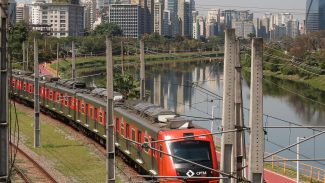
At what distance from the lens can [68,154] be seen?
1073 inches

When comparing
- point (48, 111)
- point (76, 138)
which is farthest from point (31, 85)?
point (76, 138)

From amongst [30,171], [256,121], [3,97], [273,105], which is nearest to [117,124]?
[30,171]

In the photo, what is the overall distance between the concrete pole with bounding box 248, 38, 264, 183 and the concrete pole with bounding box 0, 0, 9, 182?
5.07 meters

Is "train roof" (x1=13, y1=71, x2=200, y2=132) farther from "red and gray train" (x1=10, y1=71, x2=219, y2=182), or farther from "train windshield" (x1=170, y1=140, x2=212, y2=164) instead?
"train windshield" (x1=170, y1=140, x2=212, y2=164)

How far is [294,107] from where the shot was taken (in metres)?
62.6

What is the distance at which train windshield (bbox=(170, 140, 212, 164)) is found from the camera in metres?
17.8

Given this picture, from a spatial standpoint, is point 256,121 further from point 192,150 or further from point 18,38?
point 18,38

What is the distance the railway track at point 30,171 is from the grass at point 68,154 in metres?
0.83

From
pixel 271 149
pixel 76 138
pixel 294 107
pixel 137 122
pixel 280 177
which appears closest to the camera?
pixel 137 122

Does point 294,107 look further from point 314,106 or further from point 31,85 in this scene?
point 31,85

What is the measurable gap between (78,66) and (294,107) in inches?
2037

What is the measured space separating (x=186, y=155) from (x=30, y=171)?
8747 mm

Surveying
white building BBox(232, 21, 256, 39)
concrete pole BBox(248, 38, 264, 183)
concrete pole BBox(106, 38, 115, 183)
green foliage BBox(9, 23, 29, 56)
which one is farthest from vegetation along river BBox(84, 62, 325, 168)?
concrete pole BBox(248, 38, 264, 183)

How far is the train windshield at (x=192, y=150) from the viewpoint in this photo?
17.8 metres
